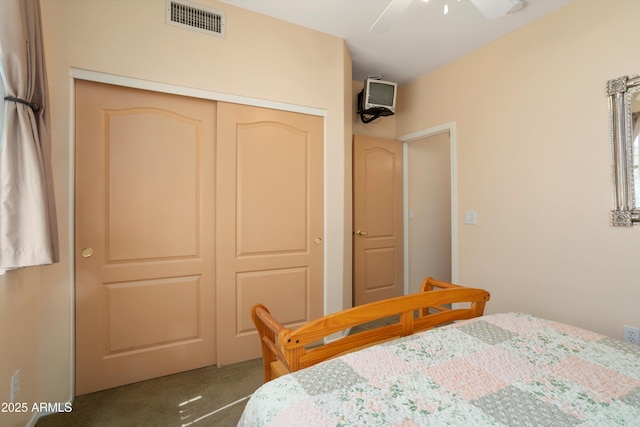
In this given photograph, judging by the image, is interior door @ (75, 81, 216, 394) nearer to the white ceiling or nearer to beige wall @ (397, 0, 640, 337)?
the white ceiling

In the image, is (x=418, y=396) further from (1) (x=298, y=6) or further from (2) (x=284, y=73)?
(1) (x=298, y=6)

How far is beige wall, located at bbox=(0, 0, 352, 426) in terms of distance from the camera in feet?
5.31

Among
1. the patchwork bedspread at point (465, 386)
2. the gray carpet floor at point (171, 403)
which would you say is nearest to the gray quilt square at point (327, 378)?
the patchwork bedspread at point (465, 386)

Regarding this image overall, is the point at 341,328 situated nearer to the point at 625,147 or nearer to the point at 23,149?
the point at 23,149

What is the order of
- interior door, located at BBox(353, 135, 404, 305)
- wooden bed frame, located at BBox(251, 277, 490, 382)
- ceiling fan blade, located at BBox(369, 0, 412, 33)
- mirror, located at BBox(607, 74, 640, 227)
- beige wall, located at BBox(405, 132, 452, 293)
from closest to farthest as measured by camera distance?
wooden bed frame, located at BBox(251, 277, 490, 382), ceiling fan blade, located at BBox(369, 0, 412, 33), mirror, located at BBox(607, 74, 640, 227), interior door, located at BBox(353, 135, 404, 305), beige wall, located at BBox(405, 132, 452, 293)

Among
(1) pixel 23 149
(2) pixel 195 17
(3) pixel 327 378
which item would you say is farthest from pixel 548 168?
(1) pixel 23 149

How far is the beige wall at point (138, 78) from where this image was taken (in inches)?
63.7

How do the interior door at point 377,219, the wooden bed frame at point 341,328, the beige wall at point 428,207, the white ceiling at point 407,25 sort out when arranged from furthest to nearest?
the beige wall at point 428,207
the interior door at point 377,219
the white ceiling at point 407,25
the wooden bed frame at point 341,328

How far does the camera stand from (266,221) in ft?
7.87

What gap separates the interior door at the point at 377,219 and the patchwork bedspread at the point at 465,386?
205 cm

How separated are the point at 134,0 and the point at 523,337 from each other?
2.89 m

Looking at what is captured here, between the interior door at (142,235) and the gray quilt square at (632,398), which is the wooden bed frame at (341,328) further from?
the interior door at (142,235)

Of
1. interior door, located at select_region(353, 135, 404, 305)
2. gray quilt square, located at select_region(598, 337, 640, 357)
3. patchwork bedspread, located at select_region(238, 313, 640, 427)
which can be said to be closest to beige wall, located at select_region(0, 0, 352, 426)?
interior door, located at select_region(353, 135, 404, 305)

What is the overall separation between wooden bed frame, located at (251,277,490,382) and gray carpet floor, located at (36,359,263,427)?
2.09 ft
